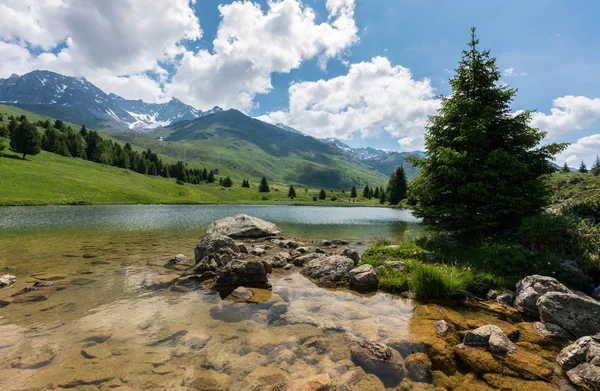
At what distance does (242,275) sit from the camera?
45.8 feet

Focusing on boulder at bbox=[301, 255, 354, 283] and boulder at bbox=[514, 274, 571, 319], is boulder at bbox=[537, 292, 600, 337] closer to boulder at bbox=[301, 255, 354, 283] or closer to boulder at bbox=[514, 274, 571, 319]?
boulder at bbox=[514, 274, 571, 319]

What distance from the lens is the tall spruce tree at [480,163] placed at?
17.3 meters

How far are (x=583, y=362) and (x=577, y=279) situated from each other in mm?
6940

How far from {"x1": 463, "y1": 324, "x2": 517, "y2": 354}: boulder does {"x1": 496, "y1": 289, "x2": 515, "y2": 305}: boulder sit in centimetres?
380

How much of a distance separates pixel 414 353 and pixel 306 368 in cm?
317

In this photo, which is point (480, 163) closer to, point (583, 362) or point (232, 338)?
point (583, 362)

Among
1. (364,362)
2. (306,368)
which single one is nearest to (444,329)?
(364,362)

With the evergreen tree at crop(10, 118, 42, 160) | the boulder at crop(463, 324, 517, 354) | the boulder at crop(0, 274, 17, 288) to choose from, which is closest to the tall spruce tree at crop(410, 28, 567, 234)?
the boulder at crop(463, 324, 517, 354)

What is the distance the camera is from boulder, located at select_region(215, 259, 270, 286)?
13.8m

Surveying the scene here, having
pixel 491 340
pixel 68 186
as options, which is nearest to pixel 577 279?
pixel 491 340

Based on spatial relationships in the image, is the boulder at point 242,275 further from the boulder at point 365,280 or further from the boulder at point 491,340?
the boulder at point 491,340

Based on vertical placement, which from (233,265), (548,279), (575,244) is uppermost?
(575,244)

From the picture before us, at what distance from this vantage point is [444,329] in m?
8.93

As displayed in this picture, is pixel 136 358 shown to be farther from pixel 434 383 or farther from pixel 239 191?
pixel 239 191
